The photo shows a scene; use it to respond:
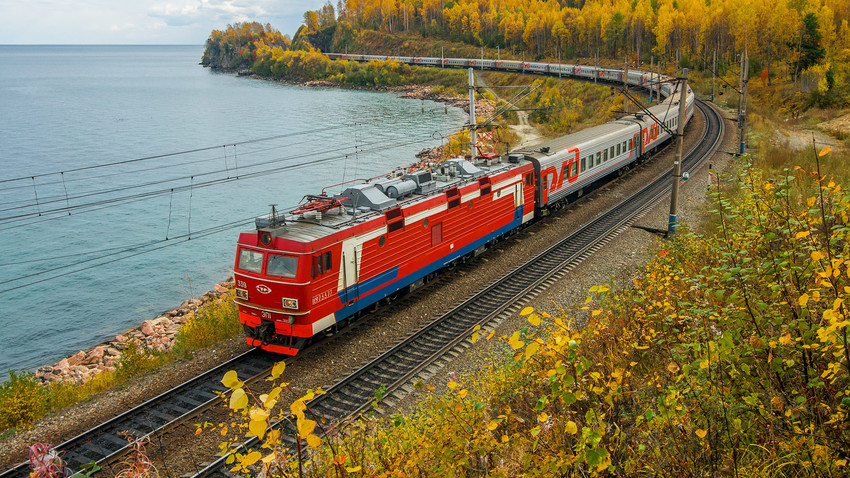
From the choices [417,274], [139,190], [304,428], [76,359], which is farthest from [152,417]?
[139,190]

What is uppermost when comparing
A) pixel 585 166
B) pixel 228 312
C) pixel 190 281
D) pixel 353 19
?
pixel 353 19

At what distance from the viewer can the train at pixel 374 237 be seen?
43.2 ft

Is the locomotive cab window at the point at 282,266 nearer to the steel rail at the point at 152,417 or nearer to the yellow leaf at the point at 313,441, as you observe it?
the steel rail at the point at 152,417

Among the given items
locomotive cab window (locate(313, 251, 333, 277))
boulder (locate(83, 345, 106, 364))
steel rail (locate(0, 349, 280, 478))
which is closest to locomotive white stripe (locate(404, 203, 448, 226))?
locomotive cab window (locate(313, 251, 333, 277))

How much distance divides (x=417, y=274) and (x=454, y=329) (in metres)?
2.47

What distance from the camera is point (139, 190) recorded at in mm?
40906

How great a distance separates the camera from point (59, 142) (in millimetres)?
58250

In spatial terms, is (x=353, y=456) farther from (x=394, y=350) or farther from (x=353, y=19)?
(x=353, y=19)

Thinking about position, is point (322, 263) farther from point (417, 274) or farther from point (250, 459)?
point (250, 459)

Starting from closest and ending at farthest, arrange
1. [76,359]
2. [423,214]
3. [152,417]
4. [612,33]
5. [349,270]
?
[152,417] → [349,270] → [423,214] → [76,359] → [612,33]

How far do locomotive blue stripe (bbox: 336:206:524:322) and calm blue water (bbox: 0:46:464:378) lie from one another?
11.4m

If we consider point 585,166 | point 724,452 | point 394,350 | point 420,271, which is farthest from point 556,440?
point 585,166

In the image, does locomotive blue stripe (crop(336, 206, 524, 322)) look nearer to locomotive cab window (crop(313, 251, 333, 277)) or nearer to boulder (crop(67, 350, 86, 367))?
locomotive cab window (crop(313, 251, 333, 277))

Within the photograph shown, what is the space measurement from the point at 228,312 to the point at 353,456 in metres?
12.7
